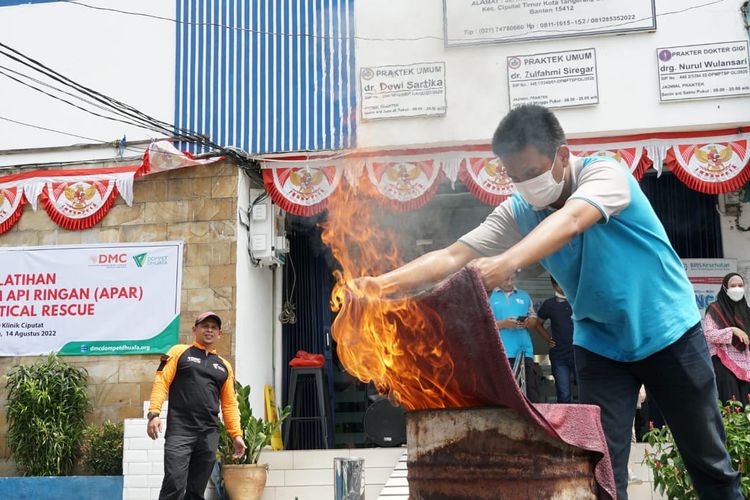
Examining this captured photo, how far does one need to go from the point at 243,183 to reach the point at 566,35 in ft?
16.2

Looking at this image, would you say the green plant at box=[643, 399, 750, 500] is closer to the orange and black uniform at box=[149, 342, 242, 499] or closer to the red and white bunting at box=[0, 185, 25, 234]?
the orange and black uniform at box=[149, 342, 242, 499]

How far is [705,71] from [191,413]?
782 centimetres

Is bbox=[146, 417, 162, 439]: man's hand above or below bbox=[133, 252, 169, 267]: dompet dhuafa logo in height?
below

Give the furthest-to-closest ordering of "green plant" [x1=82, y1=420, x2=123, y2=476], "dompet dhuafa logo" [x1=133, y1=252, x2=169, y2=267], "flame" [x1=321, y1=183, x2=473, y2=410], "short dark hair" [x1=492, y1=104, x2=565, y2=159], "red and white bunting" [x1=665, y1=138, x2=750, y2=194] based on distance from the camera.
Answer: "dompet dhuafa logo" [x1=133, y1=252, x2=169, y2=267], "red and white bunting" [x1=665, y1=138, x2=750, y2=194], "green plant" [x1=82, y1=420, x2=123, y2=476], "short dark hair" [x1=492, y1=104, x2=565, y2=159], "flame" [x1=321, y1=183, x2=473, y2=410]

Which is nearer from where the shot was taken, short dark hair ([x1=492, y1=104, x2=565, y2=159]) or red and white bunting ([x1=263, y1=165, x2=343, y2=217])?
short dark hair ([x1=492, y1=104, x2=565, y2=159])

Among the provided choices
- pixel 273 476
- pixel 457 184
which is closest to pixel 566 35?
pixel 457 184

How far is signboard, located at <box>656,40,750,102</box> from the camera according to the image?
10320 mm

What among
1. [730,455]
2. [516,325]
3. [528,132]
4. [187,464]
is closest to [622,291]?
[528,132]

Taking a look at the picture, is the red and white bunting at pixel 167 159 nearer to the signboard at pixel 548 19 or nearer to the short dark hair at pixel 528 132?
the signboard at pixel 548 19

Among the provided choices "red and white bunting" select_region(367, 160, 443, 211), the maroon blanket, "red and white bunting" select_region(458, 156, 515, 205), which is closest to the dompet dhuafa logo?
"red and white bunting" select_region(367, 160, 443, 211)

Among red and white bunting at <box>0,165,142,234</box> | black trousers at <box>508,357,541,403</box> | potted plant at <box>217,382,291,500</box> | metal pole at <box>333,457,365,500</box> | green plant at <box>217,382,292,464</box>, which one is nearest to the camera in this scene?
metal pole at <box>333,457,365,500</box>

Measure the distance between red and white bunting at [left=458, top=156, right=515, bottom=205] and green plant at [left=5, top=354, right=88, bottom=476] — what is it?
5907 mm

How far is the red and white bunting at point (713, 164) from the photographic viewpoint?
1029 centimetres

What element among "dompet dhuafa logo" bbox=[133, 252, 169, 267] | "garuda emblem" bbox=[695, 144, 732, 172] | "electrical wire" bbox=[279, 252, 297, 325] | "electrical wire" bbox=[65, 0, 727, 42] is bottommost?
"electrical wire" bbox=[279, 252, 297, 325]
